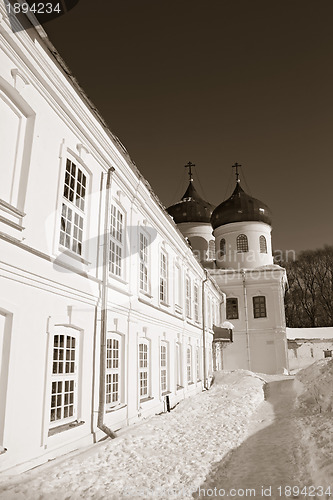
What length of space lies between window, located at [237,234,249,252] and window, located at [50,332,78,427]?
978 inches

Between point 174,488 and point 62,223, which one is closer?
point 174,488

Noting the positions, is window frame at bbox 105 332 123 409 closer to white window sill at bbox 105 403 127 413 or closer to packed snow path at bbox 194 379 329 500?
white window sill at bbox 105 403 127 413

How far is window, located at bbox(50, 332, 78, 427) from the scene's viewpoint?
7035mm

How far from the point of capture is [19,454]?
5.77 m

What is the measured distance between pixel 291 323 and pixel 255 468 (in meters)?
41.9

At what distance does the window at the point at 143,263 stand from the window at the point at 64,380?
177 inches

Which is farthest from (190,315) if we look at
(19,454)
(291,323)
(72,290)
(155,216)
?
(291,323)

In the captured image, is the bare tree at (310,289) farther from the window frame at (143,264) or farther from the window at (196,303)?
the window frame at (143,264)

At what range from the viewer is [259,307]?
29.1 m

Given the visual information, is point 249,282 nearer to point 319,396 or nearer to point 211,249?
point 211,249

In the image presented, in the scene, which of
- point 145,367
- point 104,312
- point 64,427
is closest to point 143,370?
point 145,367

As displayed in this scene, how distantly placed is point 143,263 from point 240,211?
20682mm

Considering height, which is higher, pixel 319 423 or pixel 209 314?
pixel 209 314

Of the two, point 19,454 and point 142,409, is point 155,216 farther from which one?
point 19,454
